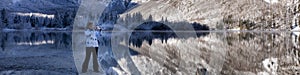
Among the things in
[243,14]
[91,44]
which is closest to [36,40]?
[91,44]

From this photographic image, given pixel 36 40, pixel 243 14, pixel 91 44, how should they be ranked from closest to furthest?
pixel 91 44, pixel 36 40, pixel 243 14

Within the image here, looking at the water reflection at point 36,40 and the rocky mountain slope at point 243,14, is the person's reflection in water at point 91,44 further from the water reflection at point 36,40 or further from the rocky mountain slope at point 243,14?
the rocky mountain slope at point 243,14

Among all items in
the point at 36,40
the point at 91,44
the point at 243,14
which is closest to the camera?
the point at 91,44

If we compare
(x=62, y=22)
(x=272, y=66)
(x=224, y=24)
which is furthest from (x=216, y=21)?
(x=272, y=66)

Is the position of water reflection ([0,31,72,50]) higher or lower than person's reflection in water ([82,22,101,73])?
lower

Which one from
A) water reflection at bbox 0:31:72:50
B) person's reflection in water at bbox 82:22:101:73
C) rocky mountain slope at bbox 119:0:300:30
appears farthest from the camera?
rocky mountain slope at bbox 119:0:300:30

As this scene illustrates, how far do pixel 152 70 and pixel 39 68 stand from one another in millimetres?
3941

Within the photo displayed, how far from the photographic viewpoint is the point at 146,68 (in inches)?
684

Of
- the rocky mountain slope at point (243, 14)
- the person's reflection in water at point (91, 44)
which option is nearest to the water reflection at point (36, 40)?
the person's reflection in water at point (91, 44)

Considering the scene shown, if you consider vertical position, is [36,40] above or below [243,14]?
above

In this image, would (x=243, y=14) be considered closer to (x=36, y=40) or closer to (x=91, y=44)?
(x=36, y=40)

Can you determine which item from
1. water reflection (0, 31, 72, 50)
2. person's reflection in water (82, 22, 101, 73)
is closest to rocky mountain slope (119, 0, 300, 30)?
water reflection (0, 31, 72, 50)

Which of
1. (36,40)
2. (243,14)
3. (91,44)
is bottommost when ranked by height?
(243,14)

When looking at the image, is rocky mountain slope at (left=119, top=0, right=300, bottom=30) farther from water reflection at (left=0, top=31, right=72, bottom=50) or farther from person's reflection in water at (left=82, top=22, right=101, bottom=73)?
person's reflection in water at (left=82, top=22, right=101, bottom=73)
